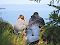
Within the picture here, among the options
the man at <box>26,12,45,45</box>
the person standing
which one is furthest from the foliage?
the person standing

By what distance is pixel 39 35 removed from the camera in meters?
7.20

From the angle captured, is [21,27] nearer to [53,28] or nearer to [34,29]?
[34,29]

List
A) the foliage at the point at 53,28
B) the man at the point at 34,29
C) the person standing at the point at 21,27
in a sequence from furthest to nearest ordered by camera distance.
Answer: the person standing at the point at 21,27 < the man at the point at 34,29 < the foliage at the point at 53,28

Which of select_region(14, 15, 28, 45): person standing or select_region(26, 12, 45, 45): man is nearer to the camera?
select_region(26, 12, 45, 45): man

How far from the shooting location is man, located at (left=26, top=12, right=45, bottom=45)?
7059mm

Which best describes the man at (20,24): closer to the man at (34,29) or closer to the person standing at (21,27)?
the person standing at (21,27)

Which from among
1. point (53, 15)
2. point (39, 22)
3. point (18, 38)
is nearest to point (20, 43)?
point (18, 38)

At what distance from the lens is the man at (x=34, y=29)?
278 inches

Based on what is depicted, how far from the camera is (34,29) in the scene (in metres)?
7.07

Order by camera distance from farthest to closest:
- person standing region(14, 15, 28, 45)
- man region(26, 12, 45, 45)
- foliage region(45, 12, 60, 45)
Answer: person standing region(14, 15, 28, 45) → man region(26, 12, 45, 45) → foliage region(45, 12, 60, 45)

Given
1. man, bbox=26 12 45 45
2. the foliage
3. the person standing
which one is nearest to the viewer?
the foliage

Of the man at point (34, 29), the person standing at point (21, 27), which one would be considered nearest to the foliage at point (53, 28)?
the man at point (34, 29)

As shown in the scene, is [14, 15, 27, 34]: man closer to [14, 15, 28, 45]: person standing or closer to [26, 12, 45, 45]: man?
[14, 15, 28, 45]: person standing

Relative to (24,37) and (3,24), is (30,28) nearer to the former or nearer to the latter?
(24,37)
